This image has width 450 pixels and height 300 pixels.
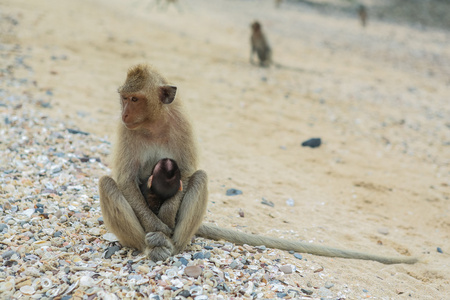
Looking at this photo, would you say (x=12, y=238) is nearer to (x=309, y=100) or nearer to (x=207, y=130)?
(x=207, y=130)

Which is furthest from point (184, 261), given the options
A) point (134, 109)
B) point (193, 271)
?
point (134, 109)

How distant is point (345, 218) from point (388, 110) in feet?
18.8

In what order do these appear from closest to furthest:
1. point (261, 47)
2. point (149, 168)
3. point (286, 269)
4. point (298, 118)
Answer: point (286, 269) < point (149, 168) < point (298, 118) < point (261, 47)

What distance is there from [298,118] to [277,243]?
5.22 meters

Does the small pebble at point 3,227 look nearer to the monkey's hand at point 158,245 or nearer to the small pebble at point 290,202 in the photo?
the monkey's hand at point 158,245

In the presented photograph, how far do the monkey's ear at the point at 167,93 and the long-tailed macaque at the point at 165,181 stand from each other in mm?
512

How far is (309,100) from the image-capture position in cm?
1028

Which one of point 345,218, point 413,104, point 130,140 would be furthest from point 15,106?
point 413,104

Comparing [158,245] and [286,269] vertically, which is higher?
[158,245]

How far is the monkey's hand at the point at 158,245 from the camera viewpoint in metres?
3.46

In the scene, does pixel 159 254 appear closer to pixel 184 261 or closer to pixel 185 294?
pixel 184 261

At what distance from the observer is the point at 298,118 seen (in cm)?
898

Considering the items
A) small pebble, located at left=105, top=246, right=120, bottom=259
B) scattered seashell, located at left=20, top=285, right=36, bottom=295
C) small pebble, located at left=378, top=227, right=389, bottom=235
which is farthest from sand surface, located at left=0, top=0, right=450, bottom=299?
scattered seashell, located at left=20, top=285, right=36, bottom=295

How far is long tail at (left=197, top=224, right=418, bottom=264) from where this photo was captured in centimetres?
404
